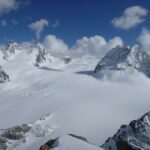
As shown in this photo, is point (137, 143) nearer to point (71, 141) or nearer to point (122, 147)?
point (122, 147)

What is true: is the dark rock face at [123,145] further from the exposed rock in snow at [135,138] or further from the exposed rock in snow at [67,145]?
the exposed rock in snow at [67,145]

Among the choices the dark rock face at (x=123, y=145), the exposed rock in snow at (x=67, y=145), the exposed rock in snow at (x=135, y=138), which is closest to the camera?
the exposed rock in snow at (x=67, y=145)

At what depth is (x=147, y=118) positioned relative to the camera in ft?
388

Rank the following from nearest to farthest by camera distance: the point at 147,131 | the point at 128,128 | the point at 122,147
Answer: the point at 122,147, the point at 147,131, the point at 128,128

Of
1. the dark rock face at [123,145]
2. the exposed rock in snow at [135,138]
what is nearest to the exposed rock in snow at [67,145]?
the dark rock face at [123,145]

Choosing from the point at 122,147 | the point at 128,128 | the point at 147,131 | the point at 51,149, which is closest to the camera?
the point at 51,149

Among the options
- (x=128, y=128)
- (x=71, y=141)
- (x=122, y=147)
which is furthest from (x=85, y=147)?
(x=128, y=128)

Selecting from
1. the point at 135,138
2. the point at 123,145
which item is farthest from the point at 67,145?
the point at 135,138

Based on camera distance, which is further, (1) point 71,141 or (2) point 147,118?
(2) point 147,118

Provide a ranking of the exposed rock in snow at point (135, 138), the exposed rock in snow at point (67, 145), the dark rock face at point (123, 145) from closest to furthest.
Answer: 1. the exposed rock in snow at point (67, 145)
2. the dark rock face at point (123, 145)
3. the exposed rock in snow at point (135, 138)

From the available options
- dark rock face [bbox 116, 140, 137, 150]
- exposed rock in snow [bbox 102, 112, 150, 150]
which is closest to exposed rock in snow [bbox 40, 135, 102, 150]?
dark rock face [bbox 116, 140, 137, 150]

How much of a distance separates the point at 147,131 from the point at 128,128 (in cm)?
1706

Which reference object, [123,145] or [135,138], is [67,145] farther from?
[135,138]

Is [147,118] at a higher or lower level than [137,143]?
higher
